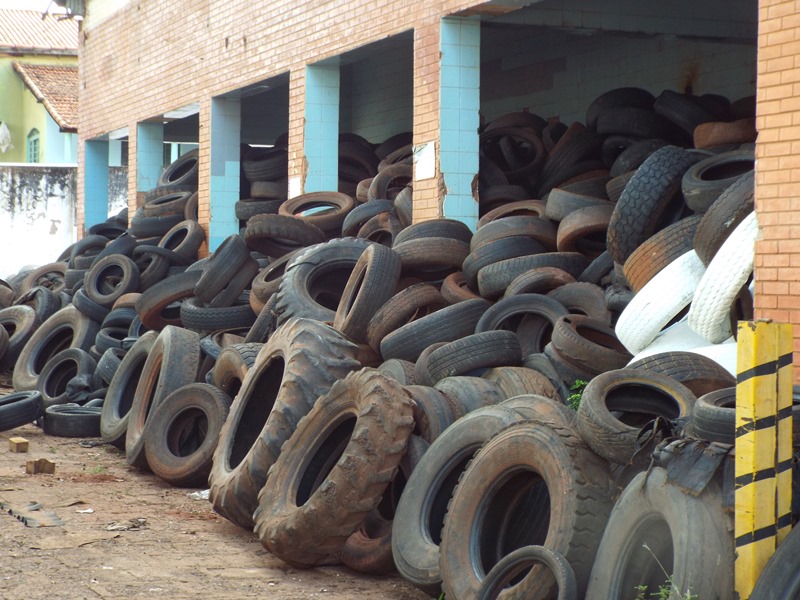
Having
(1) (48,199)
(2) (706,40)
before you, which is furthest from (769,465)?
(1) (48,199)

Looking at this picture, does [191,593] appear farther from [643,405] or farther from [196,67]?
[196,67]

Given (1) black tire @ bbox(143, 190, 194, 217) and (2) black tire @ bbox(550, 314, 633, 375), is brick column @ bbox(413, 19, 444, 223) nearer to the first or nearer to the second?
(2) black tire @ bbox(550, 314, 633, 375)

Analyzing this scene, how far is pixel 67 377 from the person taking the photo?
14.5 meters

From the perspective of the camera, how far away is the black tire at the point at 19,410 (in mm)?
12070

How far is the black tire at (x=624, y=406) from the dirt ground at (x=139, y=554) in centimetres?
147

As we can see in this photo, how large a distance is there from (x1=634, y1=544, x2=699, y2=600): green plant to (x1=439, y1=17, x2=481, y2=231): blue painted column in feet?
23.6

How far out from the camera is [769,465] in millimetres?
4883

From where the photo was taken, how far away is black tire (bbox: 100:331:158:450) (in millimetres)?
11641

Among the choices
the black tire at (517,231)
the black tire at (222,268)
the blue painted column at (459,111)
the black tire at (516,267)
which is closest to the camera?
the black tire at (516,267)

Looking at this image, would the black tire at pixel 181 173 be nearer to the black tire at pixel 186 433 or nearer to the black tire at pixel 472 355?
the black tire at pixel 186 433

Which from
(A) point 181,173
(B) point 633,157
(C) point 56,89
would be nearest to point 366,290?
(B) point 633,157

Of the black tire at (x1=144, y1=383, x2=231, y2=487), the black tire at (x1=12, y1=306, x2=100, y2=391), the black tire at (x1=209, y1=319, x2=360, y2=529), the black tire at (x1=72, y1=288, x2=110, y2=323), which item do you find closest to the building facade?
the black tire at (x1=72, y1=288, x2=110, y2=323)

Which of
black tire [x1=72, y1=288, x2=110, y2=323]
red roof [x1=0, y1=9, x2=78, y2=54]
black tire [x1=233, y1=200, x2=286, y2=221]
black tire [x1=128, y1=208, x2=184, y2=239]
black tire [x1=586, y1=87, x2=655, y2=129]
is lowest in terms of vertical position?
black tire [x1=72, y1=288, x2=110, y2=323]

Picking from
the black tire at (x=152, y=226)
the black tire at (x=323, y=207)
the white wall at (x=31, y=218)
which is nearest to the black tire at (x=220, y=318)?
the black tire at (x=323, y=207)
